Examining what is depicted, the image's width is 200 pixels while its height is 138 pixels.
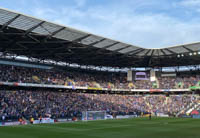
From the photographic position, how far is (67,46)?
45969mm

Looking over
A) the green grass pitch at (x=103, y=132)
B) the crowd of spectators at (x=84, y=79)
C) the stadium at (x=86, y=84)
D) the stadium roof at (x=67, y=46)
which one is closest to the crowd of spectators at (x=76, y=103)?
the stadium at (x=86, y=84)

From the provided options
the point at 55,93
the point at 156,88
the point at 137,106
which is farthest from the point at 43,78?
the point at 156,88

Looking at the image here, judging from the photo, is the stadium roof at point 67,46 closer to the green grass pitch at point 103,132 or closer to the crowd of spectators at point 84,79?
the crowd of spectators at point 84,79

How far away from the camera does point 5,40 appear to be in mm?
41781

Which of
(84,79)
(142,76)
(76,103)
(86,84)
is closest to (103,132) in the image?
(76,103)

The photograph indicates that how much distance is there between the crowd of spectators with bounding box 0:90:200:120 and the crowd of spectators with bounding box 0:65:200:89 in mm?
3110

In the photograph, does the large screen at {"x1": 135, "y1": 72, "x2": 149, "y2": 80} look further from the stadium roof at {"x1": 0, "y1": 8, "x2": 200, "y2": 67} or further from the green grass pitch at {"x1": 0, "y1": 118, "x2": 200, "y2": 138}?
the green grass pitch at {"x1": 0, "y1": 118, "x2": 200, "y2": 138}

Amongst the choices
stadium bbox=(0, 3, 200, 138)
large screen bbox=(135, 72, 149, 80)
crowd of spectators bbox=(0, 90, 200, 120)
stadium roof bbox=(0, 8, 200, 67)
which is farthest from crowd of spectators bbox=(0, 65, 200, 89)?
stadium roof bbox=(0, 8, 200, 67)

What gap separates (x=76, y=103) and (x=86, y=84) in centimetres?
812

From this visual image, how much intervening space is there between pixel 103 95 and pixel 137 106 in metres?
10.6

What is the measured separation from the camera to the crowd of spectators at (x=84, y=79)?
52938 millimetres

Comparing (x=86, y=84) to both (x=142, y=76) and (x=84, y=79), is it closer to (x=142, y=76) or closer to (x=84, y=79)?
(x=84, y=79)

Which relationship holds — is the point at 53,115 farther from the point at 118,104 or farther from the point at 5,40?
the point at 118,104

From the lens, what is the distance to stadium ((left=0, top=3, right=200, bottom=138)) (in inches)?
1405
